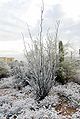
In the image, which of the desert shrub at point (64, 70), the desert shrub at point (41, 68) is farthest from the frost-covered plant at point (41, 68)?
the desert shrub at point (64, 70)

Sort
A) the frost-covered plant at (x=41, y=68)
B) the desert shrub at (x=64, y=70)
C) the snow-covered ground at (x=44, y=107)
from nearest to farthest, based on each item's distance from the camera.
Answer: the snow-covered ground at (x=44, y=107), the frost-covered plant at (x=41, y=68), the desert shrub at (x=64, y=70)

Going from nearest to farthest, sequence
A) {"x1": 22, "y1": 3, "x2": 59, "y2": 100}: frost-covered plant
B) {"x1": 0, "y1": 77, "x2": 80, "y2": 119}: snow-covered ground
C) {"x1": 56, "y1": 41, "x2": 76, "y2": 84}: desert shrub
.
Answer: {"x1": 0, "y1": 77, "x2": 80, "y2": 119}: snow-covered ground → {"x1": 22, "y1": 3, "x2": 59, "y2": 100}: frost-covered plant → {"x1": 56, "y1": 41, "x2": 76, "y2": 84}: desert shrub

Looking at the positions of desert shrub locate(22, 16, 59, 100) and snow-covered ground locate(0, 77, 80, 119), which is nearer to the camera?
snow-covered ground locate(0, 77, 80, 119)

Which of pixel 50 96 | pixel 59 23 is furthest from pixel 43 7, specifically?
pixel 50 96

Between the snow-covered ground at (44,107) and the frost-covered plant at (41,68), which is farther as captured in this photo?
the frost-covered plant at (41,68)

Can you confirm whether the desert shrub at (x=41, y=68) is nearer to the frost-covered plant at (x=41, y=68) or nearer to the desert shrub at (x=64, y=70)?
the frost-covered plant at (x=41, y=68)

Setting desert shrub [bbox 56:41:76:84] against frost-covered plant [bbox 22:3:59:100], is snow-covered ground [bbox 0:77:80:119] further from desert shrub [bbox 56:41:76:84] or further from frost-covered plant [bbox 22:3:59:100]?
desert shrub [bbox 56:41:76:84]

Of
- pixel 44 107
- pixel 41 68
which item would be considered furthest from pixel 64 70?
pixel 44 107

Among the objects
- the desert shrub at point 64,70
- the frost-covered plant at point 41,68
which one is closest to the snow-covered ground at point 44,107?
the frost-covered plant at point 41,68

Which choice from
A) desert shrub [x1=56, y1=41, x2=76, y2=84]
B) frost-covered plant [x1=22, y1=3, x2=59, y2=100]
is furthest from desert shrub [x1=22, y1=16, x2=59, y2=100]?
desert shrub [x1=56, y1=41, x2=76, y2=84]

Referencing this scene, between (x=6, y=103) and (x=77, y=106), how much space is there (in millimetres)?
2360

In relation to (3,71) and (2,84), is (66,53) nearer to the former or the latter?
(2,84)

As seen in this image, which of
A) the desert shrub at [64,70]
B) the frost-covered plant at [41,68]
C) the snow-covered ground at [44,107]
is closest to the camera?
the snow-covered ground at [44,107]

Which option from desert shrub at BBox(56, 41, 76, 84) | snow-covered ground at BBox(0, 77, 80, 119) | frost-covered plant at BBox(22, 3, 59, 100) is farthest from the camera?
desert shrub at BBox(56, 41, 76, 84)
